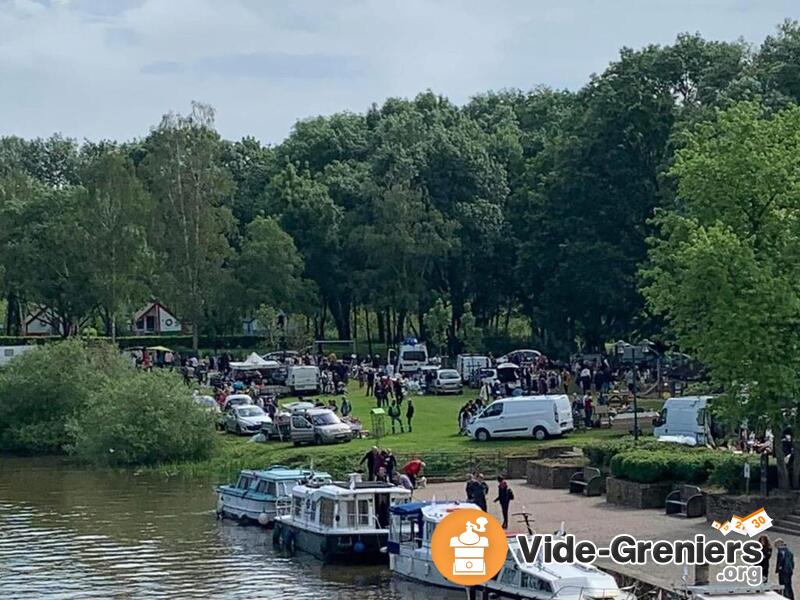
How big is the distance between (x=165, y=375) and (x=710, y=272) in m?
32.7

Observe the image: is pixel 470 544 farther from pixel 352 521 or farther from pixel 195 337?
pixel 195 337

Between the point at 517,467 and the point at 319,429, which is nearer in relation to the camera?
the point at 517,467

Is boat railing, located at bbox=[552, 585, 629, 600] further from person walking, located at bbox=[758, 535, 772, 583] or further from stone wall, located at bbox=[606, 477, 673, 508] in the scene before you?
stone wall, located at bbox=[606, 477, 673, 508]

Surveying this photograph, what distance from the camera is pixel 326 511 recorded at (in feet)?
140

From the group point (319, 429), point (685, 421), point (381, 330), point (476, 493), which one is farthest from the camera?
point (381, 330)

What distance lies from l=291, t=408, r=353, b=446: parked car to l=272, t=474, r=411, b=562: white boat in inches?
716

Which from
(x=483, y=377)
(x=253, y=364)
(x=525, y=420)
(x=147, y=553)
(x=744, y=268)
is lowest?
(x=147, y=553)

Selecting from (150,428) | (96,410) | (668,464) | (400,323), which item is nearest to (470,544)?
(668,464)

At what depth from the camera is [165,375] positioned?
67.4 metres

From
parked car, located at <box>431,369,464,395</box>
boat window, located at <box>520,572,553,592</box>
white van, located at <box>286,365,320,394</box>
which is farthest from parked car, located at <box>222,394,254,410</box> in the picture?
boat window, located at <box>520,572,553,592</box>

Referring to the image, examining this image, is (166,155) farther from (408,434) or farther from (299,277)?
(408,434)

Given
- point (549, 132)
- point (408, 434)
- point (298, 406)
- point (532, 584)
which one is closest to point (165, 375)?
point (298, 406)

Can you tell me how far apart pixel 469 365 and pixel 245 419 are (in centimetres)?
1791

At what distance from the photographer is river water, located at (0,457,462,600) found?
38594 millimetres
